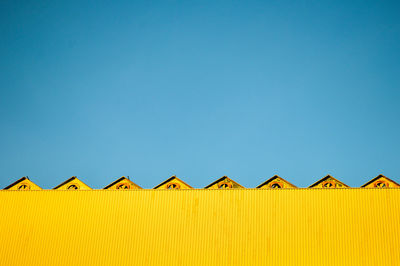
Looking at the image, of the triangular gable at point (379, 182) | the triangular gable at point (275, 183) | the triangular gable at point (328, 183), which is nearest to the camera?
the triangular gable at point (379, 182)

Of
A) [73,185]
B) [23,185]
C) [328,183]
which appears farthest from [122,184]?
[328,183]

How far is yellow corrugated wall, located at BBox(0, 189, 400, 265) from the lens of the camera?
2267 centimetres

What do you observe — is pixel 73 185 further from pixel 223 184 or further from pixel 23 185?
pixel 223 184

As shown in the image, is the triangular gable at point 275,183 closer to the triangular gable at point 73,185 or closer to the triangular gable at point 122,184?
the triangular gable at point 122,184

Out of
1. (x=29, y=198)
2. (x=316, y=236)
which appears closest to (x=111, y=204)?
(x=29, y=198)

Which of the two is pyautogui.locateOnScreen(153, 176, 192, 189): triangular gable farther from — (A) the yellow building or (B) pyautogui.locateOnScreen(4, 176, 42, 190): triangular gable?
(B) pyautogui.locateOnScreen(4, 176, 42, 190): triangular gable

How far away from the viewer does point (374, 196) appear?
23797 mm

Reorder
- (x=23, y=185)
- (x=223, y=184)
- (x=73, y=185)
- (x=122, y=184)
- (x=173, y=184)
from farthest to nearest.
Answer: (x=23, y=185) → (x=73, y=185) → (x=122, y=184) → (x=173, y=184) → (x=223, y=184)

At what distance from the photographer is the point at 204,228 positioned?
80.4 ft

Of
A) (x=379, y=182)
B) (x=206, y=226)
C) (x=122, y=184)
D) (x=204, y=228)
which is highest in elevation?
(x=379, y=182)

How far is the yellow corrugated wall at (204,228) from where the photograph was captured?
22.7m

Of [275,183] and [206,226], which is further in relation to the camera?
[275,183]

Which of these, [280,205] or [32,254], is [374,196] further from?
[32,254]

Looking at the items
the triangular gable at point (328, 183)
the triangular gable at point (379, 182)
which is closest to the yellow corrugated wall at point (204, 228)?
the triangular gable at point (328, 183)
